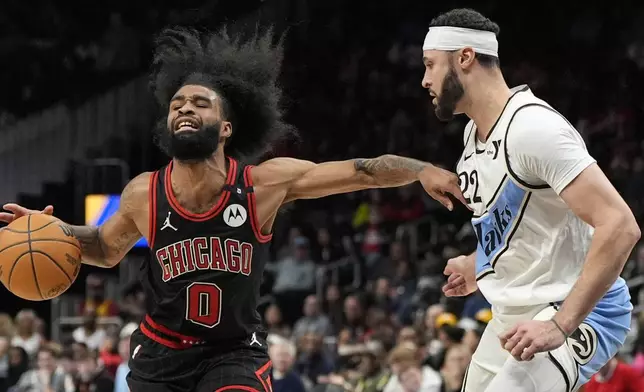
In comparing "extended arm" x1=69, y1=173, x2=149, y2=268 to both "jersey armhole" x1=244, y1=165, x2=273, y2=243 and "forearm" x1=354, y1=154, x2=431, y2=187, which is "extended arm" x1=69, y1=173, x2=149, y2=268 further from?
"forearm" x1=354, y1=154, x2=431, y2=187

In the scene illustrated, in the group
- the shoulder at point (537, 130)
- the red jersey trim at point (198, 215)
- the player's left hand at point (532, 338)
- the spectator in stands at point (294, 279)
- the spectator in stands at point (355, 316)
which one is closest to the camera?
the player's left hand at point (532, 338)

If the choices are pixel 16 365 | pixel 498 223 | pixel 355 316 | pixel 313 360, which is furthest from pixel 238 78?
pixel 16 365

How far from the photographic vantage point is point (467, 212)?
49.0 ft

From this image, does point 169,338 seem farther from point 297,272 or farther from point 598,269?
point 297,272

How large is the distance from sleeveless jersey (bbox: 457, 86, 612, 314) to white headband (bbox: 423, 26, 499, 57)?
255 mm

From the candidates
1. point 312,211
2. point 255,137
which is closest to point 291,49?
point 312,211

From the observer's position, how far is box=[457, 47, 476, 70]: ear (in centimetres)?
449

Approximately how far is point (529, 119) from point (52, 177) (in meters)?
14.8

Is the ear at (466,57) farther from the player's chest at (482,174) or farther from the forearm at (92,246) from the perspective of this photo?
the forearm at (92,246)

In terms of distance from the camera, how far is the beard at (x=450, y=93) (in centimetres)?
451

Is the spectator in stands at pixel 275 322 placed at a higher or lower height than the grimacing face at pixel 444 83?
lower

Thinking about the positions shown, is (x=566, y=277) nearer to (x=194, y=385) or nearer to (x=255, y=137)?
(x=194, y=385)

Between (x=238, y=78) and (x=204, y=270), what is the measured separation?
1222 millimetres

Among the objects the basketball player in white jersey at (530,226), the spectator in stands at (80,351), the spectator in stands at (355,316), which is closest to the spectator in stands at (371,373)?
the spectator in stands at (355,316)
